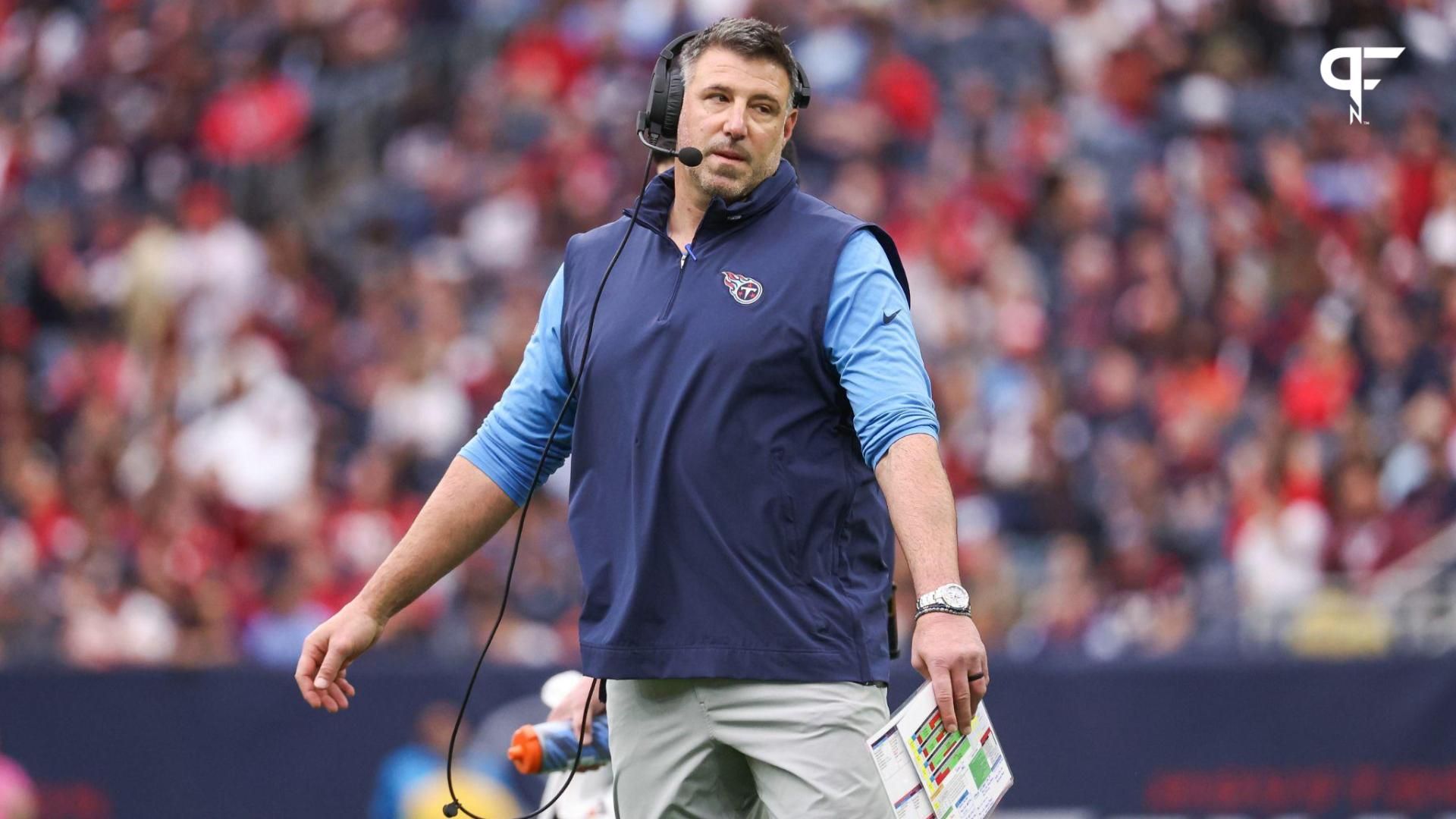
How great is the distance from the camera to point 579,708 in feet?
15.0

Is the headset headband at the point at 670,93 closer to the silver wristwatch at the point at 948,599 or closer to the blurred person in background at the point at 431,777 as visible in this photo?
the silver wristwatch at the point at 948,599

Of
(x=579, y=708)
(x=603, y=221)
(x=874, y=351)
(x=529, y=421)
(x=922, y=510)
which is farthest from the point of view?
(x=603, y=221)

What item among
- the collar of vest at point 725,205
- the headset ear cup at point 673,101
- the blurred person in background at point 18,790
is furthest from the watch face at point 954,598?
the blurred person in background at point 18,790

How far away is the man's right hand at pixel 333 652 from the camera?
4066 mm

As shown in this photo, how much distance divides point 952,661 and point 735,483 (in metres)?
0.58

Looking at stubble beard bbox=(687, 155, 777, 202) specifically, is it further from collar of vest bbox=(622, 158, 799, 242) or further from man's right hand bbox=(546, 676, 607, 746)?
man's right hand bbox=(546, 676, 607, 746)

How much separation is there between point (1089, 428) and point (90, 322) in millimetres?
6569

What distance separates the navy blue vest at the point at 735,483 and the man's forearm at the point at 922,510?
205 millimetres

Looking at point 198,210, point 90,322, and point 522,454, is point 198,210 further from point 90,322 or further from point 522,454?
point 522,454

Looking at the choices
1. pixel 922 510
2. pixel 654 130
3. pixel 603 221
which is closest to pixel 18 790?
pixel 603 221

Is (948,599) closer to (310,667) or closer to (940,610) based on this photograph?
(940,610)

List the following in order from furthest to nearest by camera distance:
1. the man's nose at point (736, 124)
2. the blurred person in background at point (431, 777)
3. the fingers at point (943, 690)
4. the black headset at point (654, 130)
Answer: the blurred person in background at point (431, 777) → the black headset at point (654, 130) → the man's nose at point (736, 124) → the fingers at point (943, 690)

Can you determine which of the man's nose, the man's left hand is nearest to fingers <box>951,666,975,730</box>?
the man's left hand

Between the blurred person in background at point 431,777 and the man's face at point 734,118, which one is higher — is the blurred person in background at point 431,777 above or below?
below
